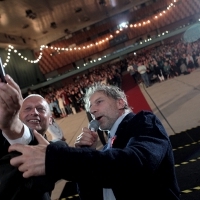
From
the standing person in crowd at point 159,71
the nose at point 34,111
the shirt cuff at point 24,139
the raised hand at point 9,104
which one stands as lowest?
the standing person in crowd at point 159,71

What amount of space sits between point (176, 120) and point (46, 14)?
537 inches

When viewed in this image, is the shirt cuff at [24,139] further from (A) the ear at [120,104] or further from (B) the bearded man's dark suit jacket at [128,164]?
(A) the ear at [120,104]

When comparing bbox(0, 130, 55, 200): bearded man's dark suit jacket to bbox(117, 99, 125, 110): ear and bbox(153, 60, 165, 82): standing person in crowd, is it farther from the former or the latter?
bbox(153, 60, 165, 82): standing person in crowd

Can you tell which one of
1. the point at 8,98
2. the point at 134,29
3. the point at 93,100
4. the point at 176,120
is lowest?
the point at 176,120

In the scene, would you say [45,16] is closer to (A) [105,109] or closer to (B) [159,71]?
(B) [159,71]

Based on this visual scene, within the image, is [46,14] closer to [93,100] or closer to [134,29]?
[134,29]

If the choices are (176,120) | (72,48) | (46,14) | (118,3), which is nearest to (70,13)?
(46,14)

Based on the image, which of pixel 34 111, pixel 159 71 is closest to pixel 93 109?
pixel 34 111

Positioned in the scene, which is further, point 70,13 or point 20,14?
point 70,13

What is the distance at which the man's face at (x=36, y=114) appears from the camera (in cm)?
203

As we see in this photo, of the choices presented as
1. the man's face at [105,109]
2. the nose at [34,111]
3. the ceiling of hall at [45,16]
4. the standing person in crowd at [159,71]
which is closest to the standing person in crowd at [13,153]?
the man's face at [105,109]

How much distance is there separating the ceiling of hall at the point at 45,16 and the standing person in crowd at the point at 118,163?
1360 cm

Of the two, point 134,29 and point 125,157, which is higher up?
point 134,29

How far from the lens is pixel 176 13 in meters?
26.9
